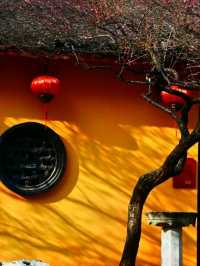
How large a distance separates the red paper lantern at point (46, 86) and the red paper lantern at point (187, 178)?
1976 millimetres

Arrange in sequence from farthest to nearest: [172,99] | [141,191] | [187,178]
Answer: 1. [187,178]
2. [172,99]
3. [141,191]

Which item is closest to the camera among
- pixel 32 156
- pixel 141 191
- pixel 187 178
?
pixel 141 191

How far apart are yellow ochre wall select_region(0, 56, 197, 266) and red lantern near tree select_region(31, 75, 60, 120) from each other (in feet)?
1.10

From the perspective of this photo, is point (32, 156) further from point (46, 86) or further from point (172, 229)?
point (172, 229)

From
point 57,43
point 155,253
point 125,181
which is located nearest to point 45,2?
point 57,43

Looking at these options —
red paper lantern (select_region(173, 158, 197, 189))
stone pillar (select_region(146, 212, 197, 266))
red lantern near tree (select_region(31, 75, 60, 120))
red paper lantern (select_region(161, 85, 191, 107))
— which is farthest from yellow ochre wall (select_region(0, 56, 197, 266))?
stone pillar (select_region(146, 212, 197, 266))

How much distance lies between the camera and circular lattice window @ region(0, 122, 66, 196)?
889 cm

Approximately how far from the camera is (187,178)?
9.18m

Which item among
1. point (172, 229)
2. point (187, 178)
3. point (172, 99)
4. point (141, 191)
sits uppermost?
point (172, 99)

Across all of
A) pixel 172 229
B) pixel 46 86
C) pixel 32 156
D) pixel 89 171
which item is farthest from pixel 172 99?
pixel 32 156

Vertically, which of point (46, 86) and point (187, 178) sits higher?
point (46, 86)

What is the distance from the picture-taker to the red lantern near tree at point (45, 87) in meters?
8.58

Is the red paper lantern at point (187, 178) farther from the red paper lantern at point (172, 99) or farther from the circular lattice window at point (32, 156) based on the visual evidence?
the circular lattice window at point (32, 156)

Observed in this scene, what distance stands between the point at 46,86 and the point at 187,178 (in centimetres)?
224
